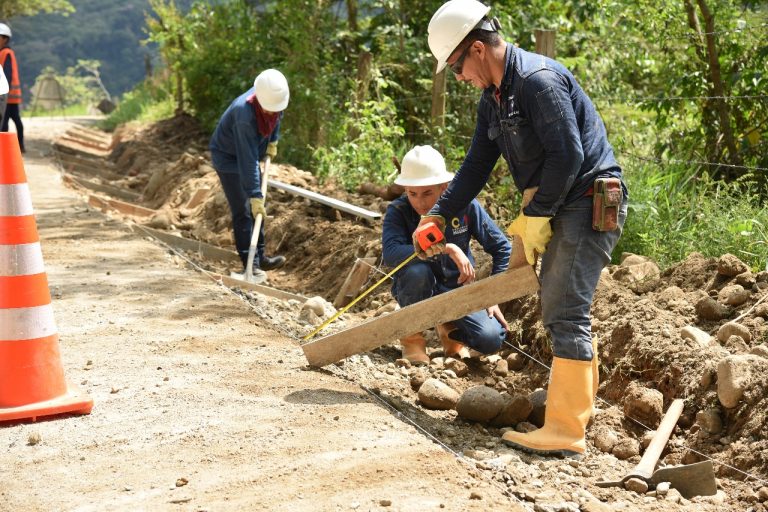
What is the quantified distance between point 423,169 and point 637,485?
227cm

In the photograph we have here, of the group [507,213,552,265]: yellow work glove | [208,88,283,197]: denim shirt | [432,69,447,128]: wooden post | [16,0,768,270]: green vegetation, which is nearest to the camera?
[507,213,552,265]: yellow work glove

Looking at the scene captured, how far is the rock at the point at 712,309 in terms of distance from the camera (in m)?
4.71

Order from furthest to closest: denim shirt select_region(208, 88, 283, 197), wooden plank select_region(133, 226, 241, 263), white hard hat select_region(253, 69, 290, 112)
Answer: wooden plank select_region(133, 226, 241, 263)
denim shirt select_region(208, 88, 283, 197)
white hard hat select_region(253, 69, 290, 112)

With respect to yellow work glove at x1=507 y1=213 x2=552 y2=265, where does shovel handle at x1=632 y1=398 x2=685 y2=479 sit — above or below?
below

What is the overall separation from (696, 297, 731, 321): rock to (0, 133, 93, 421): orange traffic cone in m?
3.09

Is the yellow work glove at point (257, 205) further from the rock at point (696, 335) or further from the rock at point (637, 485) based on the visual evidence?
the rock at point (637, 485)

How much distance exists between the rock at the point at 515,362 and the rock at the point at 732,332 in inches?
46.8

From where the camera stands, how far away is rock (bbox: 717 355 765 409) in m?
3.86

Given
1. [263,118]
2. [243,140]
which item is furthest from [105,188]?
[243,140]

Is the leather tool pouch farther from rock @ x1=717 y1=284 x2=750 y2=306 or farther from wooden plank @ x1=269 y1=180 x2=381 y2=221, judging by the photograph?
wooden plank @ x1=269 y1=180 x2=381 y2=221

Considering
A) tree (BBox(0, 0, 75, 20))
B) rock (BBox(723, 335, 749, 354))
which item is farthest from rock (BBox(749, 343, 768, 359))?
tree (BBox(0, 0, 75, 20))

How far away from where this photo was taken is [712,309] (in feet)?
15.4

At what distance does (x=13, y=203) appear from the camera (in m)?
3.83

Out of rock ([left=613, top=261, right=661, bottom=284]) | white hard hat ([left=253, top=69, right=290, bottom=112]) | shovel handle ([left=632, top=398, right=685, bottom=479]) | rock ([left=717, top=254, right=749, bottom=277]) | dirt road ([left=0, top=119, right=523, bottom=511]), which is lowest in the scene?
shovel handle ([left=632, top=398, right=685, bottom=479])
